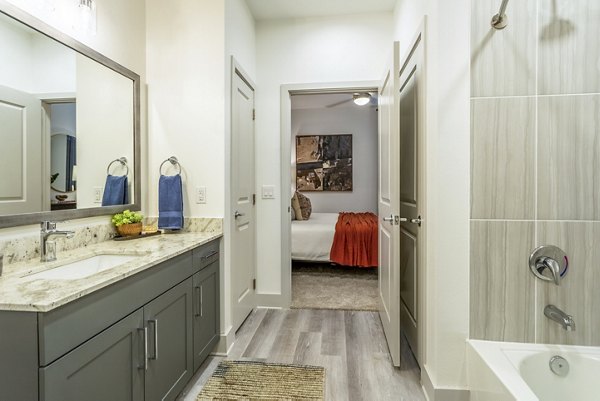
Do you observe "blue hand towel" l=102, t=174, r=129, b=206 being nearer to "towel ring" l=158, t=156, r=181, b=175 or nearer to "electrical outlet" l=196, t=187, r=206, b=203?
"towel ring" l=158, t=156, r=181, b=175

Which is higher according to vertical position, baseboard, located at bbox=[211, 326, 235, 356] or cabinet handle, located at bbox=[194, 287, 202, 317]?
cabinet handle, located at bbox=[194, 287, 202, 317]

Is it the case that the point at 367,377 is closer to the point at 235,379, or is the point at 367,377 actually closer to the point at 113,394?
the point at 235,379

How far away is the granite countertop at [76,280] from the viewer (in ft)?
2.88

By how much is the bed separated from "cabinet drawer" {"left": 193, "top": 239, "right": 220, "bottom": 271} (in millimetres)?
1975

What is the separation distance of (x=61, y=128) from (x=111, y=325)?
1.09 meters

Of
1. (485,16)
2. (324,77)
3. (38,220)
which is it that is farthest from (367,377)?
(324,77)

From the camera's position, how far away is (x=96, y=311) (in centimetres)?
105

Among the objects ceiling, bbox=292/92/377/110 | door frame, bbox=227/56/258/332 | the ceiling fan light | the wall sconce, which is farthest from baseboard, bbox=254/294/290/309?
ceiling, bbox=292/92/377/110

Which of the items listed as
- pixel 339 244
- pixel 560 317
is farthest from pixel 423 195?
pixel 339 244

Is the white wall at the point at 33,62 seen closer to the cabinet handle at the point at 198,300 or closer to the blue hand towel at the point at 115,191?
the blue hand towel at the point at 115,191

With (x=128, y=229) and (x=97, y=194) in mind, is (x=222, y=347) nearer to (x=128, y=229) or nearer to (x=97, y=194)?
(x=128, y=229)

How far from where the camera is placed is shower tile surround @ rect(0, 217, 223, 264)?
4.28 feet

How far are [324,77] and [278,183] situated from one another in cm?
111

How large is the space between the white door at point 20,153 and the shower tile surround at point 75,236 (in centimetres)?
12
